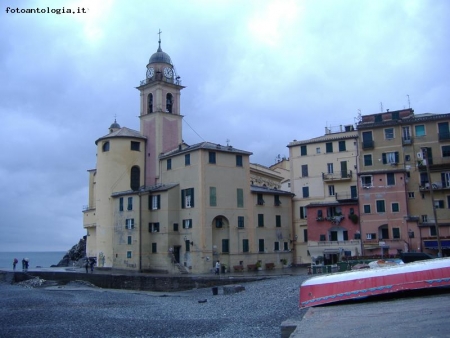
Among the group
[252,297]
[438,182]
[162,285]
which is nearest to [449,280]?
[252,297]

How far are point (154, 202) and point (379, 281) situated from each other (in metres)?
32.8

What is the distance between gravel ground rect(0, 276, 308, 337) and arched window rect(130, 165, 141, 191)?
16.7 meters

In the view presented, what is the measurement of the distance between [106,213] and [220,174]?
45.3 ft

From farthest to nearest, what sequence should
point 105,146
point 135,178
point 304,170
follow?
point 304,170 < point 105,146 < point 135,178

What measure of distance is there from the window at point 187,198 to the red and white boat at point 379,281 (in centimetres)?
2793

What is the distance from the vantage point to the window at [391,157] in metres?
47.9

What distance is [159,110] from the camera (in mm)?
53250

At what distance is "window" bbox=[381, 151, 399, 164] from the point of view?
47.9 m

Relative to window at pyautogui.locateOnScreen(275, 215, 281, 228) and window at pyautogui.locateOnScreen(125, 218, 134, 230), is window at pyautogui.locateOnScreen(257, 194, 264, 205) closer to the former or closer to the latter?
window at pyautogui.locateOnScreen(275, 215, 281, 228)

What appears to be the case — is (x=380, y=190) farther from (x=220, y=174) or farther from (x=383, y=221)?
(x=220, y=174)

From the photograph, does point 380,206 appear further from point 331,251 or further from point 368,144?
point 368,144

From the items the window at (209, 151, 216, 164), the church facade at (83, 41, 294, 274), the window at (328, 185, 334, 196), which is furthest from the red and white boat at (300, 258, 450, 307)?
the window at (328, 185, 334, 196)

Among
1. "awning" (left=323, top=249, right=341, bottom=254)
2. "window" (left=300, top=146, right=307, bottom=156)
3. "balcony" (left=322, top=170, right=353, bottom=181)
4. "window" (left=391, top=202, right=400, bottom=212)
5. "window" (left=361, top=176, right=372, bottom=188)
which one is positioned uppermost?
"window" (left=300, top=146, right=307, bottom=156)

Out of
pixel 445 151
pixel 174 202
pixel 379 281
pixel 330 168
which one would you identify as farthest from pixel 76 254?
pixel 379 281
